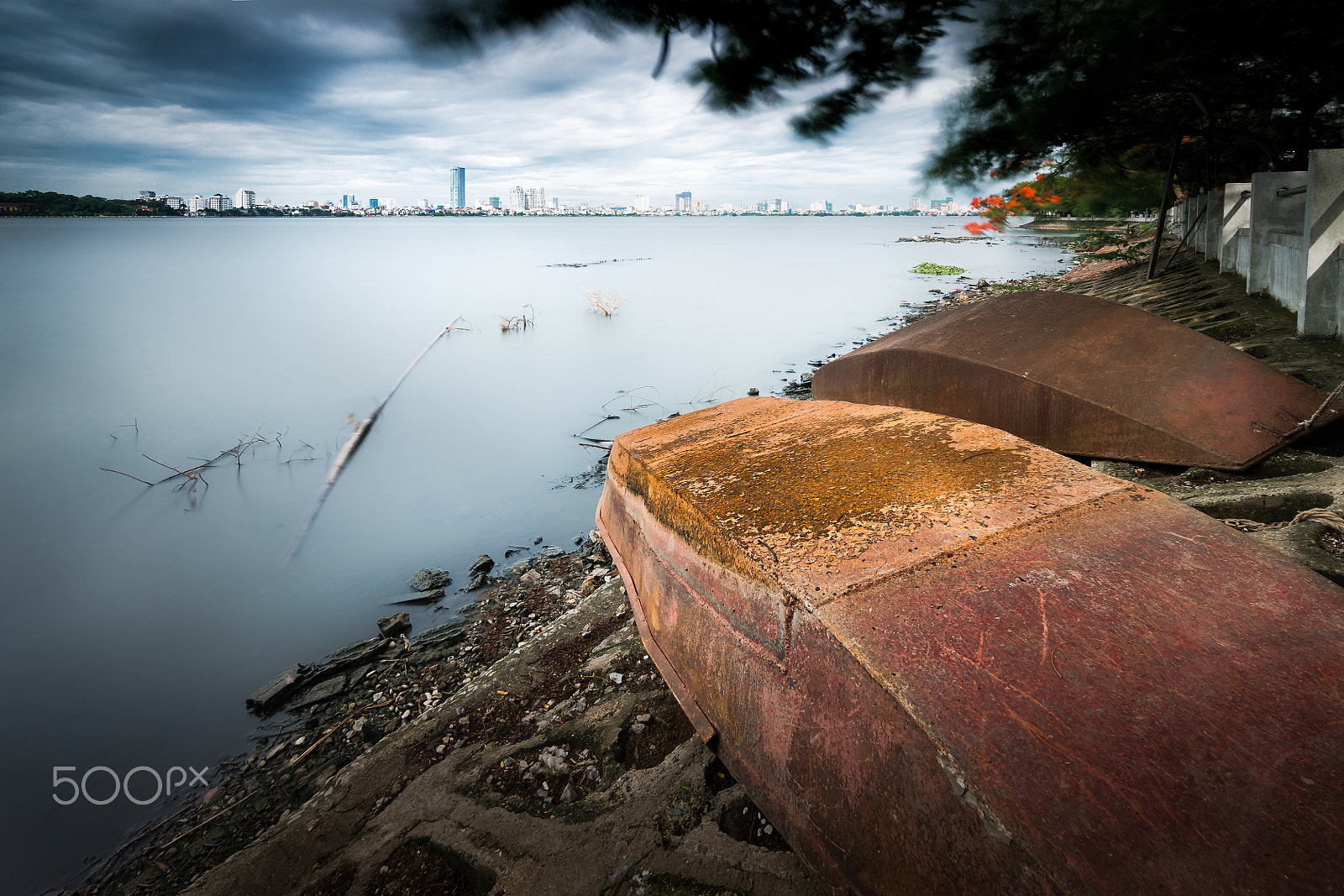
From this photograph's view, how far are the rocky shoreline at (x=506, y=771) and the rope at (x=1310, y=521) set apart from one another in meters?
0.05

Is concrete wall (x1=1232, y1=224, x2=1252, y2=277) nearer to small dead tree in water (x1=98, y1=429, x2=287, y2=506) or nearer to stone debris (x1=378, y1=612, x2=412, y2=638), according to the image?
stone debris (x1=378, y1=612, x2=412, y2=638)

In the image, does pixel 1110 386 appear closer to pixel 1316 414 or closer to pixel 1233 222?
pixel 1316 414

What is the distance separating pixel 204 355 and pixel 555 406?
25.3 ft

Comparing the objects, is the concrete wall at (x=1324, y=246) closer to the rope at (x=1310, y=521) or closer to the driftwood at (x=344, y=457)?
the rope at (x=1310, y=521)

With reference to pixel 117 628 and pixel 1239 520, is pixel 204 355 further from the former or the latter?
pixel 1239 520

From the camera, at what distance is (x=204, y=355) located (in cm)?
1202

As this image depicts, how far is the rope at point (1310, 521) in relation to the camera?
6.57ft

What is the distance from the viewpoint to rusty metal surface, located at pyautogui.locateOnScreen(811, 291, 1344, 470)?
2.60 meters

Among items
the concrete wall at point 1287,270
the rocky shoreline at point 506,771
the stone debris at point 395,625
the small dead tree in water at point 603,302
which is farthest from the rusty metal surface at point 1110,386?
the small dead tree in water at point 603,302

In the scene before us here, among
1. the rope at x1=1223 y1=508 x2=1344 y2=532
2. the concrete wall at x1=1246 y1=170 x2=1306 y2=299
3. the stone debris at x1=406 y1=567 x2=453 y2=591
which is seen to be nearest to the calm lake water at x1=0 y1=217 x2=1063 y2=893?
the stone debris at x1=406 y1=567 x2=453 y2=591

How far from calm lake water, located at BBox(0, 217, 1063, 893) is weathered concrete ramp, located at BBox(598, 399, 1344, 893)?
320 cm

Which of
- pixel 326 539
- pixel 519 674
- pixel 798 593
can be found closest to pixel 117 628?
pixel 326 539

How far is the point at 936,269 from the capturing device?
27.6 metres

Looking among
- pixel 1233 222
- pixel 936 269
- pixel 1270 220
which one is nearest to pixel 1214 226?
pixel 1233 222
